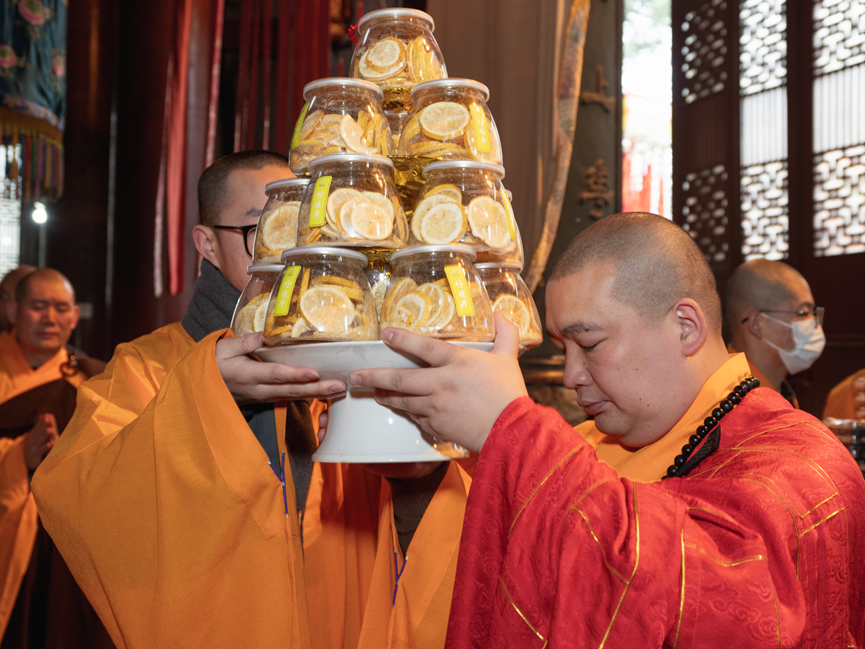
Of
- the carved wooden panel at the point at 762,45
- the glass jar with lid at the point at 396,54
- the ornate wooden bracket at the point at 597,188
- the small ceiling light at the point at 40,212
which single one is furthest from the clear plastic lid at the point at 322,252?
the small ceiling light at the point at 40,212

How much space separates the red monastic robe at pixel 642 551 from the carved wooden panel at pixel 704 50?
5.08 m

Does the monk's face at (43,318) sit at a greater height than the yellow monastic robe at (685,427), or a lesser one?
greater

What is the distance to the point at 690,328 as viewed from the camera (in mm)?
1310

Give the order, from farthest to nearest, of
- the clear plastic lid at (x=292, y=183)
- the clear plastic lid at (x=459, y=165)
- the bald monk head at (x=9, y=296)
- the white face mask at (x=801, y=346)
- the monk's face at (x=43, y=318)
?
the bald monk head at (x=9, y=296)
the monk's face at (x=43, y=318)
the white face mask at (x=801, y=346)
the clear plastic lid at (x=292, y=183)
the clear plastic lid at (x=459, y=165)

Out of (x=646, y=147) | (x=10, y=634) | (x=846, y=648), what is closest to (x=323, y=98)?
(x=846, y=648)

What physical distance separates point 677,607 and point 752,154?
509cm

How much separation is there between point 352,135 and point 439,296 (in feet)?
1.02

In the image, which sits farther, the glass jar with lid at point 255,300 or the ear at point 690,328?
the ear at point 690,328

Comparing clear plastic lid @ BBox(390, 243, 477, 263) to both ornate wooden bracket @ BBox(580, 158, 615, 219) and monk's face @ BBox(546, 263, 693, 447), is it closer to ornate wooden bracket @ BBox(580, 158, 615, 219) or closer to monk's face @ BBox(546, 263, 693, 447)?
monk's face @ BBox(546, 263, 693, 447)

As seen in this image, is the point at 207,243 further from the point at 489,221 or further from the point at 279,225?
the point at 489,221

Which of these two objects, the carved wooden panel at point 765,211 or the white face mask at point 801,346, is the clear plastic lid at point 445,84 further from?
the carved wooden panel at point 765,211

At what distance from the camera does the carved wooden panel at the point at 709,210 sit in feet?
17.9

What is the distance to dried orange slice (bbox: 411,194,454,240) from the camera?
108 centimetres

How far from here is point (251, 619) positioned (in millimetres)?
1210
